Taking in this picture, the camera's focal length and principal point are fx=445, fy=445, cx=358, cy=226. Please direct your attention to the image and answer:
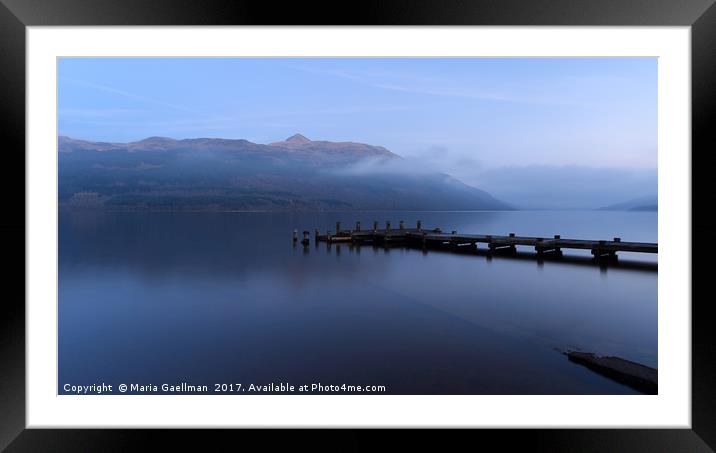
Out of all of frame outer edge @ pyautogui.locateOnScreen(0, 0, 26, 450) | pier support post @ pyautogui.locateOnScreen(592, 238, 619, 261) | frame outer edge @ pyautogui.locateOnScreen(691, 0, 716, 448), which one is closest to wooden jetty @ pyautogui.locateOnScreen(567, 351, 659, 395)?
frame outer edge @ pyautogui.locateOnScreen(691, 0, 716, 448)

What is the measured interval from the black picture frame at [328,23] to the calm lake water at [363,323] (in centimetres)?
224

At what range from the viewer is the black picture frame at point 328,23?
212 centimetres

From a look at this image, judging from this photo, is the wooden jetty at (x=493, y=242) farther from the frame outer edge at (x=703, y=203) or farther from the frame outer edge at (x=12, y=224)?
the frame outer edge at (x=12, y=224)

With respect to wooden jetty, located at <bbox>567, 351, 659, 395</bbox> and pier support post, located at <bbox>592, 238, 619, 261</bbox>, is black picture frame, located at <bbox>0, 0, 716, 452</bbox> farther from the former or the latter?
pier support post, located at <bbox>592, 238, 619, 261</bbox>

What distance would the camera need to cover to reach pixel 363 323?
6859mm

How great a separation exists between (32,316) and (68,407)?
0.50 meters

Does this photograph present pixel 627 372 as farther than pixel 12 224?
Yes

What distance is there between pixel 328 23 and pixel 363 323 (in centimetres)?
531

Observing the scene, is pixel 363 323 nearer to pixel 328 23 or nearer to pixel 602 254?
pixel 328 23

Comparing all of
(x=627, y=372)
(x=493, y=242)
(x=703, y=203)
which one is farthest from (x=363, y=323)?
(x=493, y=242)

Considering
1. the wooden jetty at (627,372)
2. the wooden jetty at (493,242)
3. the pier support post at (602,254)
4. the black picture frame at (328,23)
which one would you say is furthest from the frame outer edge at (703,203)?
the pier support post at (602,254)

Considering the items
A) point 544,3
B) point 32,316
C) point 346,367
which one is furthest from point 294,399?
point 346,367

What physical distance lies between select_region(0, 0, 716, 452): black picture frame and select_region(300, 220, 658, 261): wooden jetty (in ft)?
31.0

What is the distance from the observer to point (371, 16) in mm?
2137
